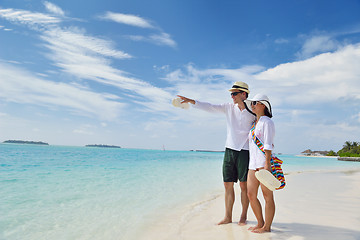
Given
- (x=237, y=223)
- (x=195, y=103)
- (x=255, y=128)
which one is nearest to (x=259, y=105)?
(x=255, y=128)

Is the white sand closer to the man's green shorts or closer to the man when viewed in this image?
the man

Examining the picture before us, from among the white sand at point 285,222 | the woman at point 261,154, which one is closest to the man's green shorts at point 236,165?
the woman at point 261,154

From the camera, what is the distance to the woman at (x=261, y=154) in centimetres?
271

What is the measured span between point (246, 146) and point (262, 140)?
388mm

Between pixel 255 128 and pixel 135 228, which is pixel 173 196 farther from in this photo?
pixel 255 128

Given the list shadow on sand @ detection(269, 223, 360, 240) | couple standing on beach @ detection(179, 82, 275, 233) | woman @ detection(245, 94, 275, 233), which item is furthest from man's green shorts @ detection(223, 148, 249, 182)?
shadow on sand @ detection(269, 223, 360, 240)

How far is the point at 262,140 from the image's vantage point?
2836 millimetres

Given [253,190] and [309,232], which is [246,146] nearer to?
[253,190]

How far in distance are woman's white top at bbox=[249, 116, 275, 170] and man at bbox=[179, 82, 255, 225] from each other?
21 centimetres

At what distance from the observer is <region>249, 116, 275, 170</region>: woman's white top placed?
270 centimetres

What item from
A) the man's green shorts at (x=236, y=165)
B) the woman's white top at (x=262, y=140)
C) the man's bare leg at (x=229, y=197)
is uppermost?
the woman's white top at (x=262, y=140)

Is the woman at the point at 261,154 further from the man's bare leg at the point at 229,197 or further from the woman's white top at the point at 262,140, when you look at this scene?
the man's bare leg at the point at 229,197

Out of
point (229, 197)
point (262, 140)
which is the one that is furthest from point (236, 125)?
point (229, 197)

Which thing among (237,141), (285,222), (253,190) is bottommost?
(285,222)
